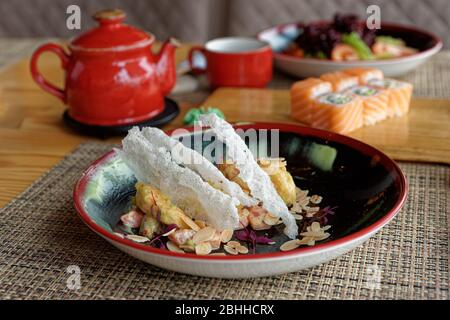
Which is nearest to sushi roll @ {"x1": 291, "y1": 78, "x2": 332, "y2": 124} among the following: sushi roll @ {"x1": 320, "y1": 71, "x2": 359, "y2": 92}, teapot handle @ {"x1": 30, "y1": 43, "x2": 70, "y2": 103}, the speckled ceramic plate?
sushi roll @ {"x1": 320, "y1": 71, "x2": 359, "y2": 92}

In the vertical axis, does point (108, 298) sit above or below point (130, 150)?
below

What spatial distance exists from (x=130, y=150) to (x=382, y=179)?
14.2 inches

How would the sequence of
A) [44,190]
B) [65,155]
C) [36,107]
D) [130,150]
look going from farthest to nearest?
[36,107], [65,155], [44,190], [130,150]

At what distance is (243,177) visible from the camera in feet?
2.75

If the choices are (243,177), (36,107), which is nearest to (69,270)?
(243,177)

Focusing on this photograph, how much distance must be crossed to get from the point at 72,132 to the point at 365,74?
2.09 feet

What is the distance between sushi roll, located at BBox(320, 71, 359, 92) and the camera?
4.42 feet

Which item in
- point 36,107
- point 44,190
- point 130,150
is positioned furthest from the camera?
point 36,107

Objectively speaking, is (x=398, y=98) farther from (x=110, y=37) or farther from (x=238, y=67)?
(x=110, y=37)

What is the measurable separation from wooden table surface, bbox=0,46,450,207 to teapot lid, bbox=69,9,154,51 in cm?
18

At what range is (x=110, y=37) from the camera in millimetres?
1247

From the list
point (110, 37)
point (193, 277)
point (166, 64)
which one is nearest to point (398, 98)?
point (166, 64)

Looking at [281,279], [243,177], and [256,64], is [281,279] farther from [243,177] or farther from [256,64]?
[256,64]

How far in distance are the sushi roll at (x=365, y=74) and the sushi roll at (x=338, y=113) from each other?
0.35ft
